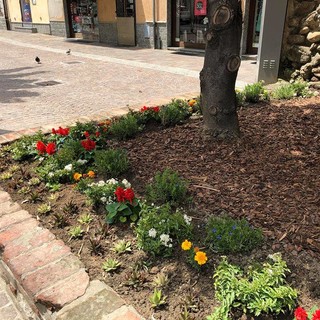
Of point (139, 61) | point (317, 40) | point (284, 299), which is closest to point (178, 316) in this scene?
point (284, 299)

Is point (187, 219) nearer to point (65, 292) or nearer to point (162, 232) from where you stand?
point (162, 232)

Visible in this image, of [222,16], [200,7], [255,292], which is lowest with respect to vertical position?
[255,292]

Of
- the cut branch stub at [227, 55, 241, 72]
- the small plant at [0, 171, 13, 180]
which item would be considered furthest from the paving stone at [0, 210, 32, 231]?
the cut branch stub at [227, 55, 241, 72]

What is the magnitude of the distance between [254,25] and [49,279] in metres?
12.0

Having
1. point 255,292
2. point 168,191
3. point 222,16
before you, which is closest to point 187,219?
point 168,191

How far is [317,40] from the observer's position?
6812 millimetres

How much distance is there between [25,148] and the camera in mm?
3848

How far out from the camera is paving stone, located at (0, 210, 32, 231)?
2.71 metres

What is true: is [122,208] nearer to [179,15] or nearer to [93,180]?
[93,180]

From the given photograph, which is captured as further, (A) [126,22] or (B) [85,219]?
(A) [126,22]

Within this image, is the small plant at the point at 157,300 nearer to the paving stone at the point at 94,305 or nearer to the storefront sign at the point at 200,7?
the paving stone at the point at 94,305

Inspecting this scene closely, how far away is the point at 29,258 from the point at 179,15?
1380cm

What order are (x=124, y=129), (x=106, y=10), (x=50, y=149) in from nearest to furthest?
(x=50, y=149)
(x=124, y=129)
(x=106, y=10)

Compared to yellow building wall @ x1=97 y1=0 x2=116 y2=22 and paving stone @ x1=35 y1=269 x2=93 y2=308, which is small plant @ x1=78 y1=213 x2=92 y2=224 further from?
yellow building wall @ x1=97 y1=0 x2=116 y2=22
